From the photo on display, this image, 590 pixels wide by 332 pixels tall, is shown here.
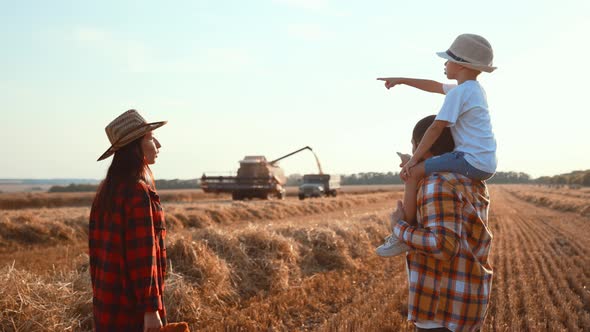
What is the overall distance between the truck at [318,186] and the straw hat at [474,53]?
3912 cm

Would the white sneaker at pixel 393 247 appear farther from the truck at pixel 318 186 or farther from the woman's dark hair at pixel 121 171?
the truck at pixel 318 186

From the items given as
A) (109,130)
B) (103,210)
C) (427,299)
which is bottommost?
(427,299)

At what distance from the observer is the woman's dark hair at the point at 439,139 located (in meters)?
2.53

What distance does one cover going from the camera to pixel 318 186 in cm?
4294

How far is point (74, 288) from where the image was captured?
6051 millimetres

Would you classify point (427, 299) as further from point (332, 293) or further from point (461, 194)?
point (332, 293)

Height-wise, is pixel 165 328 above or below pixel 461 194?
below

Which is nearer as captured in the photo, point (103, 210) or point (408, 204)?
point (408, 204)

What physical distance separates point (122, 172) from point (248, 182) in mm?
32098

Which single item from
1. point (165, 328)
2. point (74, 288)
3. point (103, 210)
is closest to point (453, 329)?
point (165, 328)

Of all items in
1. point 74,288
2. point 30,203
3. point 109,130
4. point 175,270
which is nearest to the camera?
point 109,130

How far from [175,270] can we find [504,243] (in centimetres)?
1101

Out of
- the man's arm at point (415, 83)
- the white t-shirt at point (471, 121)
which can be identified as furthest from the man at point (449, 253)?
the man's arm at point (415, 83)

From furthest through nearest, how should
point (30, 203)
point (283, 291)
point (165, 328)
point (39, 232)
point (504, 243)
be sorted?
1. point (30, 203)
2. point (504, 243)
3. point (39, 232)
4. point (283, 291)
5. point (165, 328)
